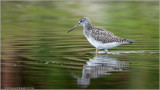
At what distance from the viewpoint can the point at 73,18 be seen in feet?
84.9

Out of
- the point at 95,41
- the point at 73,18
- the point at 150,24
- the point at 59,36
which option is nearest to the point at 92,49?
the point at 95,41

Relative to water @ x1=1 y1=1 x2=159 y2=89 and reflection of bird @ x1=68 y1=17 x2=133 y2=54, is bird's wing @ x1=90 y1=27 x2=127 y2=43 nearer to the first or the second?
reflection of bird @ x1=68 y1=17 x2=133 y2=54

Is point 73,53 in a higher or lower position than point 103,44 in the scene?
lower

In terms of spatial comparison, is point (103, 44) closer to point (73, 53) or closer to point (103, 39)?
point (103, 39)

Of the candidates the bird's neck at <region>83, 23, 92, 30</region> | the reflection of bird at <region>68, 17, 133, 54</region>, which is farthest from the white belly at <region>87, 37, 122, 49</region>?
the bird's neck at <region>83, 23, 92, 30</region>

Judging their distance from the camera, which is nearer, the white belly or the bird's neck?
the white belly

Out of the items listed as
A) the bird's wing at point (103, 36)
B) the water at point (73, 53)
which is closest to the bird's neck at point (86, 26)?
the bird's wing at point (103, 36)

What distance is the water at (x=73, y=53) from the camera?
1041cm

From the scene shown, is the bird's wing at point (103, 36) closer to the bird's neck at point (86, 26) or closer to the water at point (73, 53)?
the water at point (73, 53)

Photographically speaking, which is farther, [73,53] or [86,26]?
[86,26]

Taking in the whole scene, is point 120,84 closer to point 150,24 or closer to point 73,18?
point 150,24

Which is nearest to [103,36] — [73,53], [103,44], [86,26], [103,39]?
[103,39]

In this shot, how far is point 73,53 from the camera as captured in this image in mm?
14367

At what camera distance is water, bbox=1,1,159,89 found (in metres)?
10.4
